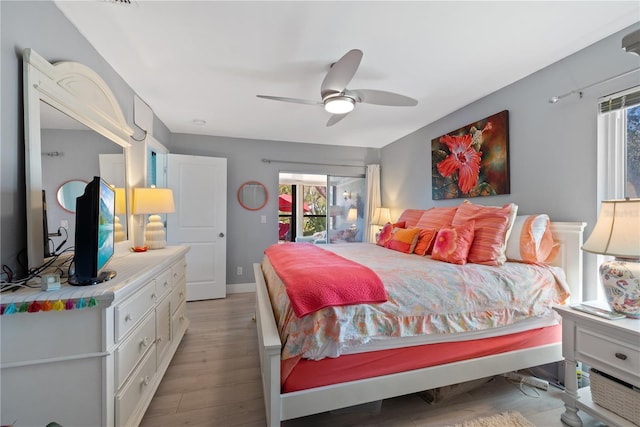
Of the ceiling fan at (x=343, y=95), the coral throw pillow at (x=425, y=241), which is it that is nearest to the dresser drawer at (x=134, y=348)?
the ceiling fan at (x=343, y=95)

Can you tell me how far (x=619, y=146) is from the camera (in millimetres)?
1756

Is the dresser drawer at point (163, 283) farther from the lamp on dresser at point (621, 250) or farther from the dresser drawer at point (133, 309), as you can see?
the lamp on dresser at point (621, 250)

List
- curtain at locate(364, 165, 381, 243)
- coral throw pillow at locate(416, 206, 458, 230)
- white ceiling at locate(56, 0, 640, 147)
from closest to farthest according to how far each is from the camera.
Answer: white ceiling at locate(56, 0, 640, 147) < coral throw pillow at locate(416, 206, 458, 230) < curtain at locate(364, 165, 381, 243)

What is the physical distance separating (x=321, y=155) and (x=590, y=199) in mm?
3454

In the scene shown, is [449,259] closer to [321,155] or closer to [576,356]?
[576,356]

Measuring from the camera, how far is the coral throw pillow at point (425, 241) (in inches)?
96.3

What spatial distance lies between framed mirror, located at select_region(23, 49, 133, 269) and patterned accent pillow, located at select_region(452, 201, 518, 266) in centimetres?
271

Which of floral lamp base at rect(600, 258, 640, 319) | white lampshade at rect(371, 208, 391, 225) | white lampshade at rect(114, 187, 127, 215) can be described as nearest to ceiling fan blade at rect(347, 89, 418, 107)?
floral lamp base at rect(600, 258, 640, 319)

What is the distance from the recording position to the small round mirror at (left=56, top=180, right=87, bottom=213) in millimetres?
1461

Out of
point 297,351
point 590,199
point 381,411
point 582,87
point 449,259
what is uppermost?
point 582,87

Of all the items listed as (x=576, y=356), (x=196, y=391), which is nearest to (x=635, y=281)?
(x=576, y=356)

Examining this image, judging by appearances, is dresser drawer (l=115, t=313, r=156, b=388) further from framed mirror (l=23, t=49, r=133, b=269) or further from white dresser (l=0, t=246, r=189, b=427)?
framed mirror (l=23, t=49, r=133, b=269)

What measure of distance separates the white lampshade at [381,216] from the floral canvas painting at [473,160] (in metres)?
1.04

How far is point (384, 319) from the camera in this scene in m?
1.43
